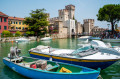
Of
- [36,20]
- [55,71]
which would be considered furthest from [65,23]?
[55,71]

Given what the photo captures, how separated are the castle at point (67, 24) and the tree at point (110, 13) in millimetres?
26057

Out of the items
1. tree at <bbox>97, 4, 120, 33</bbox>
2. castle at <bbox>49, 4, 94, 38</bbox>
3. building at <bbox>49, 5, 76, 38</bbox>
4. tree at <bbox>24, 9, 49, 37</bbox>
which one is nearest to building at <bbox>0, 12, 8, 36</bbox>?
tree at <bbox>24, 9, 49, 37</bbox>

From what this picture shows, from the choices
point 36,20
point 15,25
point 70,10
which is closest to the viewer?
point 36,20

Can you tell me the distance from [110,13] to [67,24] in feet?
107

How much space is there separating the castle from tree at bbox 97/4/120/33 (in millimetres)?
26057

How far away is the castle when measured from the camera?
66.2 metres

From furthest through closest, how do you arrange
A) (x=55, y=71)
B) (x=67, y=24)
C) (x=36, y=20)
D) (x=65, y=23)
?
1. (x=65, y=23)
2. (x=67, y=24)
3. (x=36, y=20)
4. (x=55, y=71)

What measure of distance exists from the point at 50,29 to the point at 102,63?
5656 centimetres

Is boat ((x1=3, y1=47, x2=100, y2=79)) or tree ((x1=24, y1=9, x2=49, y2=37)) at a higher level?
tree ((x1=24, y1=9, x2=49, y2=37))

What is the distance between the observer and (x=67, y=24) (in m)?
71.5

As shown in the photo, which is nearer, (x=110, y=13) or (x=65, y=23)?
(x=110, y=13)

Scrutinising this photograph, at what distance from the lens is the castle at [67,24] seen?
66.2m

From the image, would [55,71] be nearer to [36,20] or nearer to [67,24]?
[36,20]

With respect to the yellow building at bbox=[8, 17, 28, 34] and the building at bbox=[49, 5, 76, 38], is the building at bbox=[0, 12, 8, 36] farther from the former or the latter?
the building at bbox=[49, 5, 76, 38]
